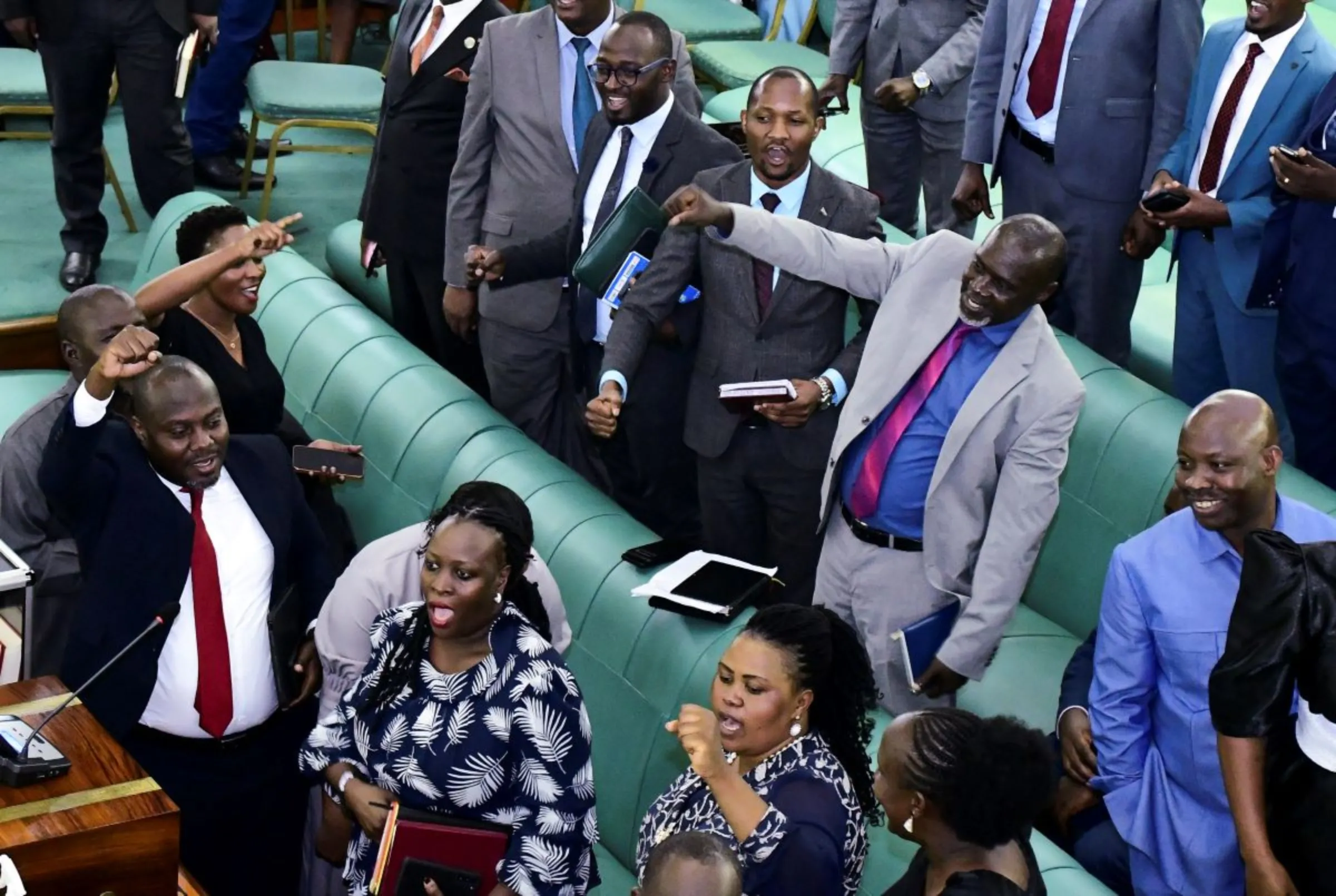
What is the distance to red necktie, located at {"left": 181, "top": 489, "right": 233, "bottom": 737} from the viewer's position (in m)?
3.43

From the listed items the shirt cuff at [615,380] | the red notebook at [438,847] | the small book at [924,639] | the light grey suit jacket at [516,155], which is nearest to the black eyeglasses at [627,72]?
the light grey suit jacket at [516,155]

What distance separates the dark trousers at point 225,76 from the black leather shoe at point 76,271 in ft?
3.38

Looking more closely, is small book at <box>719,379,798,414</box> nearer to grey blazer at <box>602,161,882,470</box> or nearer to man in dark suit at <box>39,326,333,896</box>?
grey blazer at <box>602,161,882,470</box>

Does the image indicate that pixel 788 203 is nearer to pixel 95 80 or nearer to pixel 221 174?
pixel 95 80

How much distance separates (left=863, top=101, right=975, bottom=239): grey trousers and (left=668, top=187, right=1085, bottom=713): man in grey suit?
171 centimetres

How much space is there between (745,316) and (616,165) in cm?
→ 58

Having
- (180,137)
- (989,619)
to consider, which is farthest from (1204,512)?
(180,137)

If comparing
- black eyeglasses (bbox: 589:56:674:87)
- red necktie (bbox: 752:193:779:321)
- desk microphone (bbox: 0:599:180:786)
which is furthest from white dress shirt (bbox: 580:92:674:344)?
desk microphone (bbox: 0:599:180:786)

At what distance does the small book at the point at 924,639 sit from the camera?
3510 millimetres

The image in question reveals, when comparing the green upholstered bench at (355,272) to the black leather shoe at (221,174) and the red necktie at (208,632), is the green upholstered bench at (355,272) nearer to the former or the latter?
the black leather shoe at (221,174)

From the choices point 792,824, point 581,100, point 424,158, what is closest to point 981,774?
point 792,824

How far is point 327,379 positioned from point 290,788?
4.29ft

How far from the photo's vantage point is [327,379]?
464 centimetres

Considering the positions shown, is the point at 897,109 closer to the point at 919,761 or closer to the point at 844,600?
the point at 844,600
